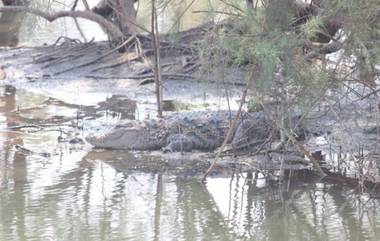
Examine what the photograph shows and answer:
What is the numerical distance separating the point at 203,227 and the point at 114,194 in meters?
0.97

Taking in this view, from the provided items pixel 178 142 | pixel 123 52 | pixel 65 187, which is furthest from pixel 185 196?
pixel 123 52

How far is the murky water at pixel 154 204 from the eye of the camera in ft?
17.0

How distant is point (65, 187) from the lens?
6.15 m

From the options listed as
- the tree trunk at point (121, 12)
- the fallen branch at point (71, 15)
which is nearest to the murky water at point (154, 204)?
the fallen branch at point (71, 15)

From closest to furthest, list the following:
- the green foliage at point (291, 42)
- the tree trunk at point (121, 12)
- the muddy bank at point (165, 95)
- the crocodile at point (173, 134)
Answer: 1. the green foliage at point (291, 42)
2. the muddy bank at point (165, 95)
3. the crocodile at point (173, 134)
4. the tree trunk at point (121, 12)

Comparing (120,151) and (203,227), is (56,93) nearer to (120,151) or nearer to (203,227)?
(120,151)

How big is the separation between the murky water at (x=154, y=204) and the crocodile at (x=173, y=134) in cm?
27

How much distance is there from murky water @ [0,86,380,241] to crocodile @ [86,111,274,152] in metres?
0.27

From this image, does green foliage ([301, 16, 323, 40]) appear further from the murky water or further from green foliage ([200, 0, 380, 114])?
the murky water

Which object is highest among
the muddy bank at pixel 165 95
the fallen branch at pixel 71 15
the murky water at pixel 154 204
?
the fallen branch at pixel 71 15

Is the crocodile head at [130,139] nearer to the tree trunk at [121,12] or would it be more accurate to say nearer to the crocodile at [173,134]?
the crocodile at [173,134]

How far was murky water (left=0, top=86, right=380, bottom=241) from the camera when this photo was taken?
5168 mm

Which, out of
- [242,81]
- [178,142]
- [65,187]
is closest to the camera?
[65,187]

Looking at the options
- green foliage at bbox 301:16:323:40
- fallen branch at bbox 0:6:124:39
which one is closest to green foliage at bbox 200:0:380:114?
green foliage at bbox 301:16:323:40
